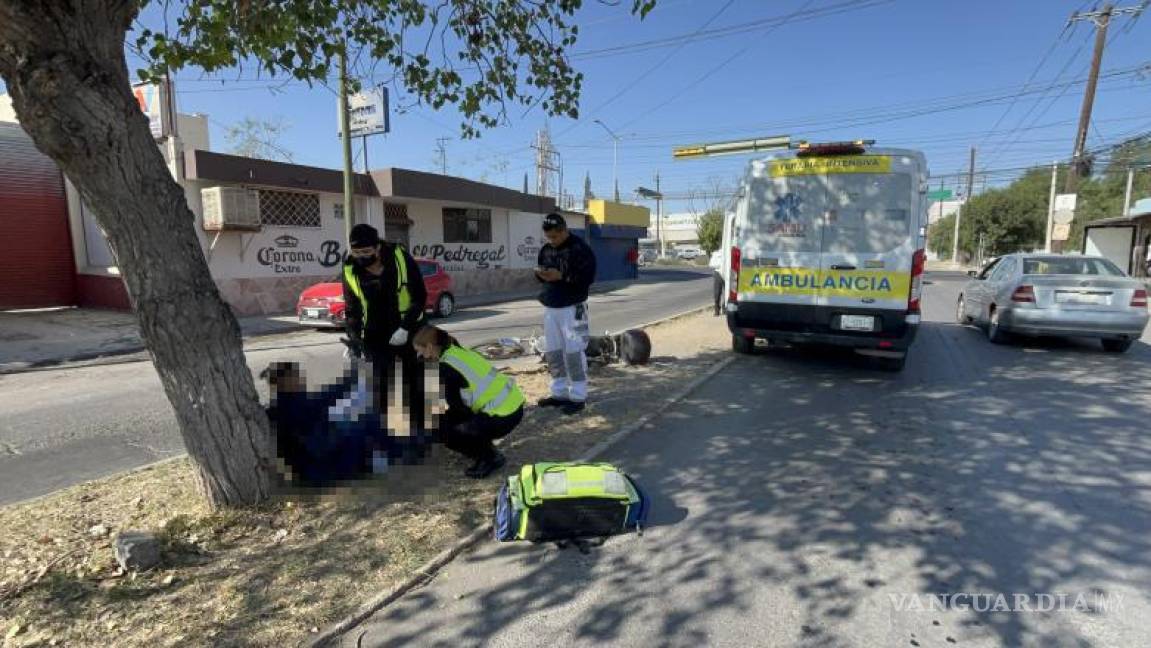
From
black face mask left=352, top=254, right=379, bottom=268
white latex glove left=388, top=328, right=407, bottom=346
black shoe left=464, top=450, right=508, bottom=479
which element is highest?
black face mask left=352, top=254, right=379, bottom=268

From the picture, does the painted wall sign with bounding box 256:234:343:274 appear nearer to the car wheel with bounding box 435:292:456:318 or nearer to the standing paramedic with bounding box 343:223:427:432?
the car wheel with bounding box 435:292:456:318

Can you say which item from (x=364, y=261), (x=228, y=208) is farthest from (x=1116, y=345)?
(x=228, y=208)

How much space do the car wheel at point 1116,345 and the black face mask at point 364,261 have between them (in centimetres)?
979

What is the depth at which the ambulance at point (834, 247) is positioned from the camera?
249 inches

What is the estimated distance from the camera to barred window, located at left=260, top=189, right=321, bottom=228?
1558cm

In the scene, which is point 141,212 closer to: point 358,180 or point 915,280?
point 915,280

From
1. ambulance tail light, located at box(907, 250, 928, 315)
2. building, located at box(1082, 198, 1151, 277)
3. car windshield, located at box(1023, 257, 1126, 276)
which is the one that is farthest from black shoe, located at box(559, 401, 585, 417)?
building, located at box(1082, 198, 1151, 277)

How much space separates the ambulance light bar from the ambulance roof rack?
1074cm

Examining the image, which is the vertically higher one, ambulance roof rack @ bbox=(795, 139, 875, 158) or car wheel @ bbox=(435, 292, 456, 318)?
ambulance roof rack @ bbox=(795, 139, 875, 158)

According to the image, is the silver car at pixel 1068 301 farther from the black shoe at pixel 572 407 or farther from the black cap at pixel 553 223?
the black cap at pixel 553 223

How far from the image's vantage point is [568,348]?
17.7 ft

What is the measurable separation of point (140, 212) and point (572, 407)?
349 centimetres

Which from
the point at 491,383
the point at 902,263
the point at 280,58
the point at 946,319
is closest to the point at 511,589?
the point at 491,383

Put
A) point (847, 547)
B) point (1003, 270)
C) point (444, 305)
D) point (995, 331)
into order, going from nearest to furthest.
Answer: point (847, 547), point (995, 331), point (1003, 270), point (444, 305)
